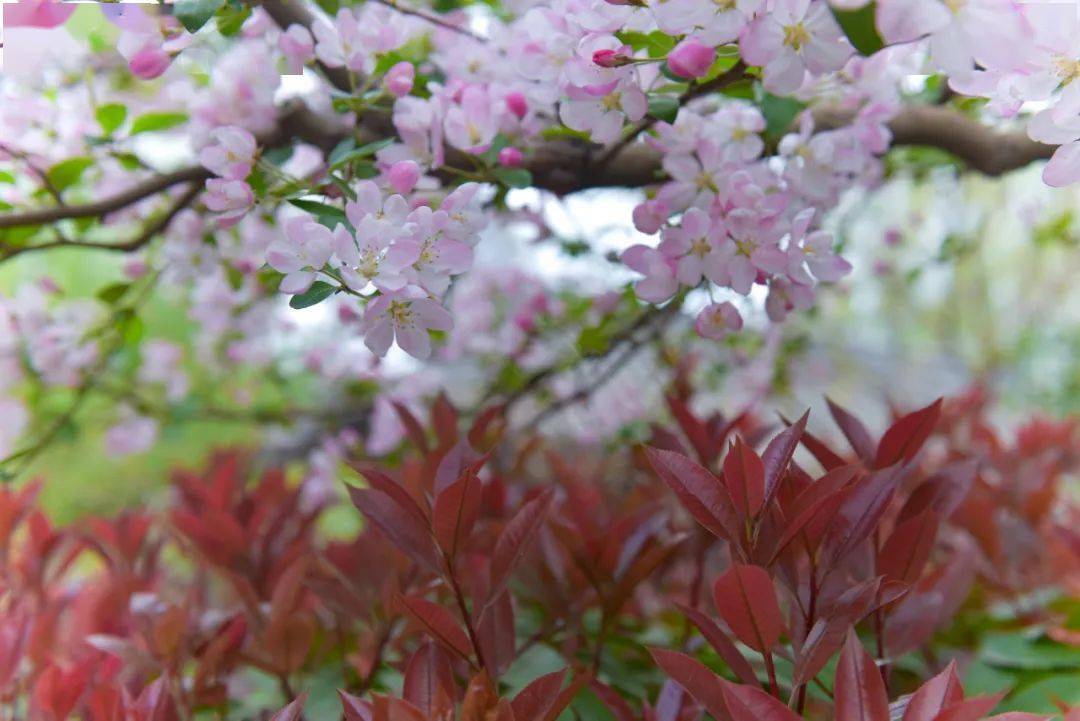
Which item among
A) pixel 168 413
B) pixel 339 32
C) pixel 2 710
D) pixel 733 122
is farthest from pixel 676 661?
pixel 168 413

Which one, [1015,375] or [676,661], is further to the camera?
[1015,375]

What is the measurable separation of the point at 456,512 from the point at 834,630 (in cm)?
25

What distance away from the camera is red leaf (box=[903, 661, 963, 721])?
18.3 inches

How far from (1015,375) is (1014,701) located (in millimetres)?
3616

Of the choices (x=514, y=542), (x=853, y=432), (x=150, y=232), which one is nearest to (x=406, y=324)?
(x=514, y=542)

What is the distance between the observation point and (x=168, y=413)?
1.50 m

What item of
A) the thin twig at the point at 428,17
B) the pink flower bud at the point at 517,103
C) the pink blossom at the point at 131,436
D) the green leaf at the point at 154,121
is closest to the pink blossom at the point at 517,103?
the pink flower bud at the point at 517,103

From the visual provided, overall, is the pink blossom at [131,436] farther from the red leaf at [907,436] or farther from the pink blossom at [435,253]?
the red leaf at [907,436]

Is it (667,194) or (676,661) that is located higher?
(667,194)

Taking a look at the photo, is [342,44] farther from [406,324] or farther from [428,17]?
[406,324]

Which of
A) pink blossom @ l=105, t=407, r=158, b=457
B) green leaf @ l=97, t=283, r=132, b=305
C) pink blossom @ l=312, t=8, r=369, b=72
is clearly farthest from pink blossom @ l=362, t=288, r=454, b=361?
pink blossom @ l=105, t=407, r=158, b=457

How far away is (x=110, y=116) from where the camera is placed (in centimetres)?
83

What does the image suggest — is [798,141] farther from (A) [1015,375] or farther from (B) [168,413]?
(A) [1015,375]

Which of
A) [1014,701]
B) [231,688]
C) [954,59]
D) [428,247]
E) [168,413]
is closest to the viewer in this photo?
[954,59]
